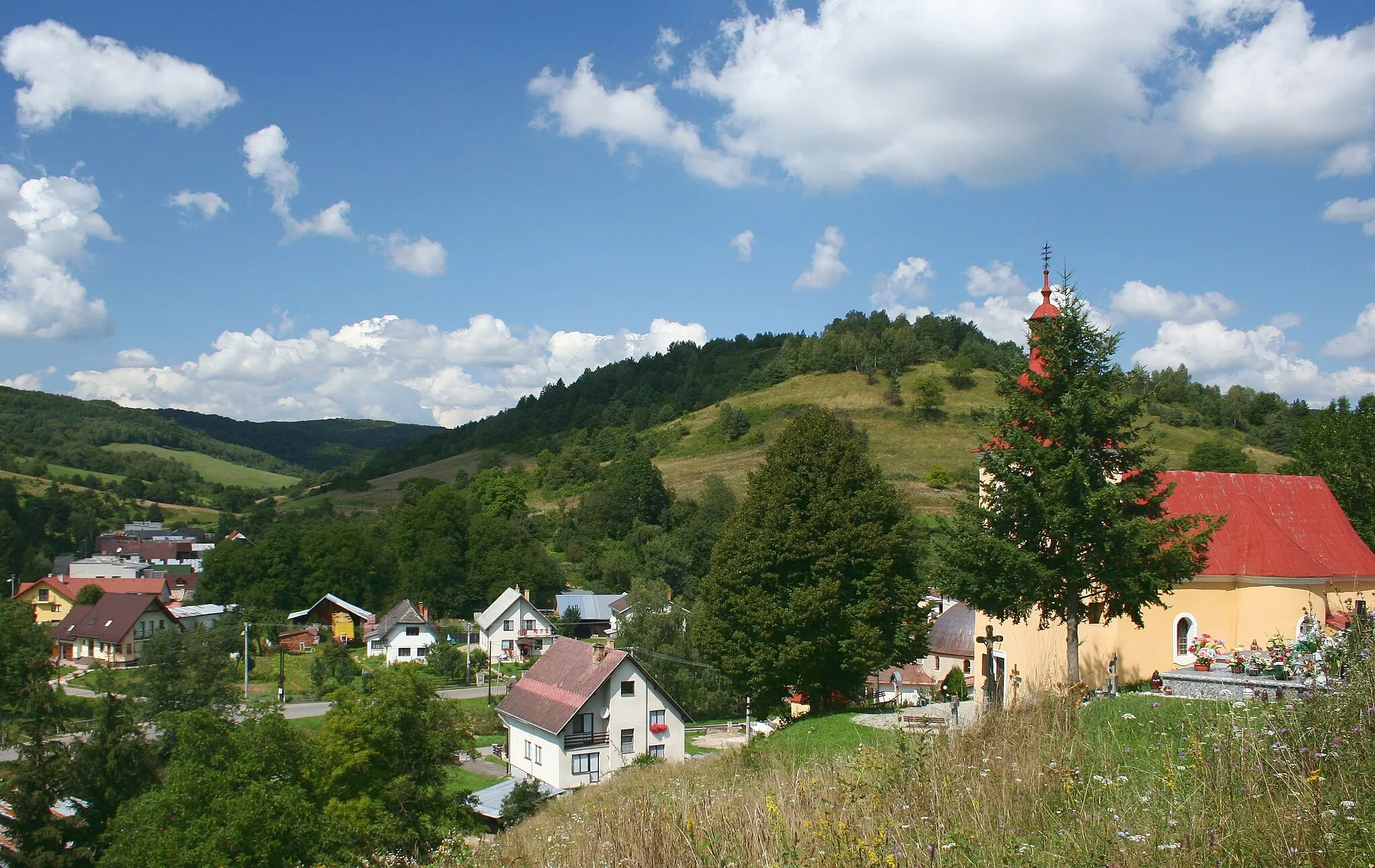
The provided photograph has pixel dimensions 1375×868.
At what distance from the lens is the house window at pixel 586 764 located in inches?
1182

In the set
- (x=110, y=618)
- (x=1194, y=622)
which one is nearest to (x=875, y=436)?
(x=110, y=618)

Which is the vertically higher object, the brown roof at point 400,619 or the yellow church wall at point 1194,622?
the yellow church wall at point 1194,622

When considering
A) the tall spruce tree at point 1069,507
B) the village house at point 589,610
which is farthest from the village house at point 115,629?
the tall spruce tree at point 1069,507

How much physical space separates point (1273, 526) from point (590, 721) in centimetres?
2097

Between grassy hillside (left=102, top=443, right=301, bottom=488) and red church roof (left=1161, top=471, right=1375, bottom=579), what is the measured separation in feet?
554

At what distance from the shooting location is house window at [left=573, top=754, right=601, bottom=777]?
1182 inches

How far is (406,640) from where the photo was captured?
56531mm

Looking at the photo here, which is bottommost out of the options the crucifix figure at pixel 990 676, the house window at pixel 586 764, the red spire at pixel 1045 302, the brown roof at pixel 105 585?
the house window at pixel 586 764

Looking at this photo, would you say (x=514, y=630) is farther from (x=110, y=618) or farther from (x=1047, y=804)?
(x=1047, y=804)

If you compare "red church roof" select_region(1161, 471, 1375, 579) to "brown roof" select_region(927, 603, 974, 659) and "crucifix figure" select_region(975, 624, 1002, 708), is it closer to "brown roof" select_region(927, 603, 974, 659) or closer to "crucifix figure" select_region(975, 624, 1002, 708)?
"crucifix figure" select_region(975, 624, 1002, 708)

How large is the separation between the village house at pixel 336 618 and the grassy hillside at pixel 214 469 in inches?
4428

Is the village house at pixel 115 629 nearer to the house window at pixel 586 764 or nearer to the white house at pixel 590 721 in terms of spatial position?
the white house at pixel 590 721

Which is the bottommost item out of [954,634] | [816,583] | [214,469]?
[954,634]

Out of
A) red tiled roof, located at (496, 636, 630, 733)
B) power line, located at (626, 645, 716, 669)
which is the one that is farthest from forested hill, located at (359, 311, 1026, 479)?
red tiled roof, located at (496, 636, 630, 733)
